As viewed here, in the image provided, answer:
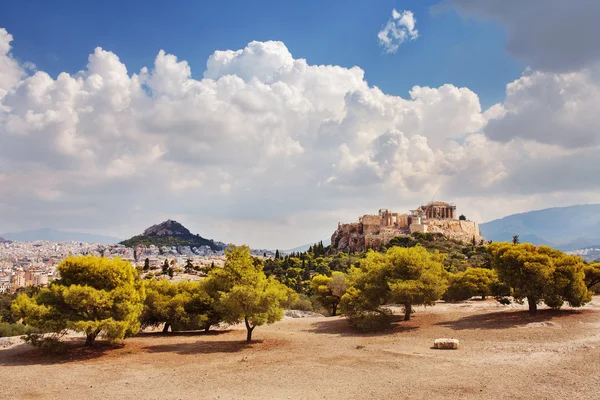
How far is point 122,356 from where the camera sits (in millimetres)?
22297

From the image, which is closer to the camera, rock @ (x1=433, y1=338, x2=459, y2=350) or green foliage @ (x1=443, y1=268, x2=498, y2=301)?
rock @ (x1=433, y1=338, x2=459, y2=350)

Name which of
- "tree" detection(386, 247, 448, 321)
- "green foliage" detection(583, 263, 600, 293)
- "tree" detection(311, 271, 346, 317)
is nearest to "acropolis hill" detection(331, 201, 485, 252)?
"tree" detection(311, 271, 346, 317)

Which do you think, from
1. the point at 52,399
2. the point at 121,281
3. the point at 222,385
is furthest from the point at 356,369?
the point at 121,281

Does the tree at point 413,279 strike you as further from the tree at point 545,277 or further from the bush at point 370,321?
the tree at point 545,277

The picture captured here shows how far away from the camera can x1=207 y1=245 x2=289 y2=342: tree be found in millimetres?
24438

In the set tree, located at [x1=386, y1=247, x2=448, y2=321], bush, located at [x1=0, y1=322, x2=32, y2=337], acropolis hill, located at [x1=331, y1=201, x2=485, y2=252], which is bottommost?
bush, located at [x1=0, y1=322, x2=32, y2=337]

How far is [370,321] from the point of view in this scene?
96.6ft

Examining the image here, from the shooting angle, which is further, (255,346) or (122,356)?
(255,346)

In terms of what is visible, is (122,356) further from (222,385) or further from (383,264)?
(383,264)

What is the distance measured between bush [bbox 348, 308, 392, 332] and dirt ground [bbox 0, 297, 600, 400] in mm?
1448

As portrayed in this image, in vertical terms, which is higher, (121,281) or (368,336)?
(121,281)

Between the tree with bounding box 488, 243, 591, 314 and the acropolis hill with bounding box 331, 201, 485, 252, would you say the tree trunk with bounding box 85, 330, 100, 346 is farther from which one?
the acropolis hill with bounding box 331, 201, 485, 252

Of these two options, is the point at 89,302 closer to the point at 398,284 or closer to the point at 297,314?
the point at 398,284

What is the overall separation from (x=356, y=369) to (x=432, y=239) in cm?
10979
